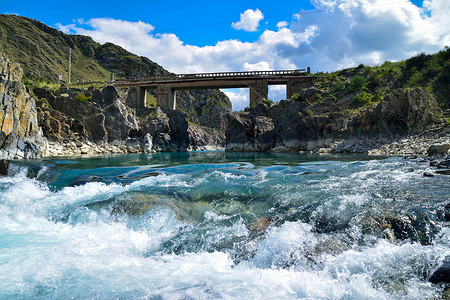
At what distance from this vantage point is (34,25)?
115 metres

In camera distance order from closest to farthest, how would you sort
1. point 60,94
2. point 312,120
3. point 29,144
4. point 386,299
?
point 386,299 → point 29,144 → point 312,120 → point 60,94

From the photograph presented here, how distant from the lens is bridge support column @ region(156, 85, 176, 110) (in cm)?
5522

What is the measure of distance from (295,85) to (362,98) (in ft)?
49.1

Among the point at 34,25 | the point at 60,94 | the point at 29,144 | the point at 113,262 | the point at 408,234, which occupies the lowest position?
the point at 113,262

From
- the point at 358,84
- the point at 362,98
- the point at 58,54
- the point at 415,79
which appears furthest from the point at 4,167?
the point at 58,54

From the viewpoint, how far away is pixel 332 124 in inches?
1337

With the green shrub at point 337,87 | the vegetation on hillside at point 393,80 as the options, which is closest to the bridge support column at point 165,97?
the vegetation on hillside at point 393,80

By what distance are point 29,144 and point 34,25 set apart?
126 meters

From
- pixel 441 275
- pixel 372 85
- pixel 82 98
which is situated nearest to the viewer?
pixel 441 275

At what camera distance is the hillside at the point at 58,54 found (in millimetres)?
87125

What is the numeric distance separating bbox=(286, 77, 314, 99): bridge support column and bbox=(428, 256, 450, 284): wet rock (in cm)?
4712

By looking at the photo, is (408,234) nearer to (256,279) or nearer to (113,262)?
(256,279)

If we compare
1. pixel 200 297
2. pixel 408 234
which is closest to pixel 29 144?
pixel 200 297

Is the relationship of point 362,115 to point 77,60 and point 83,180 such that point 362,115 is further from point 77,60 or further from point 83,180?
point 77,60
